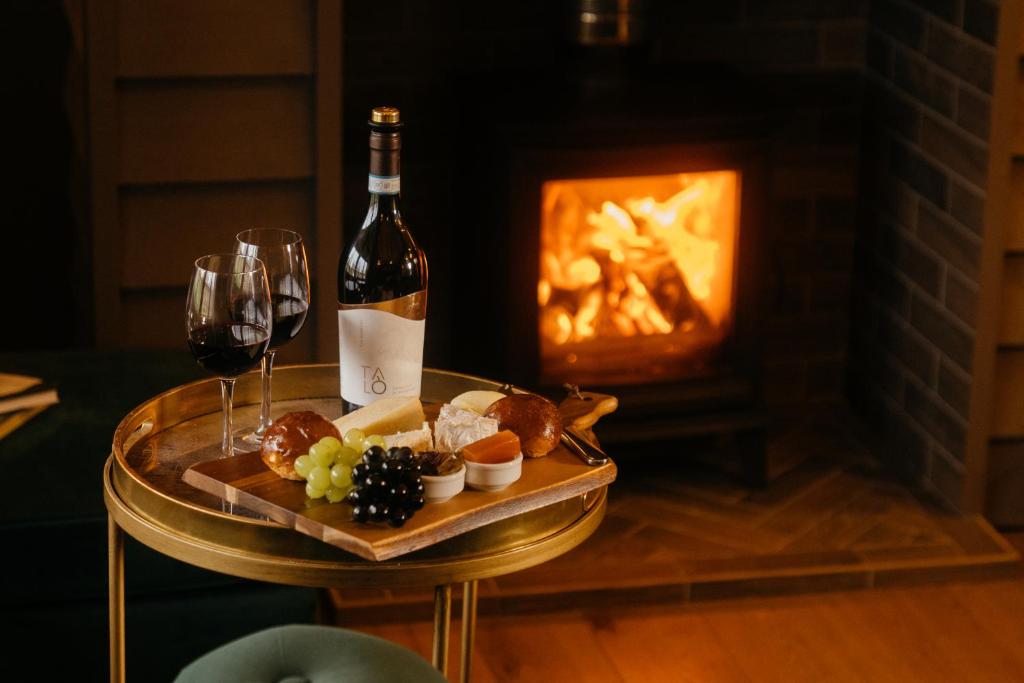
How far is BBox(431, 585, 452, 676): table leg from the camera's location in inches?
A: 71.4

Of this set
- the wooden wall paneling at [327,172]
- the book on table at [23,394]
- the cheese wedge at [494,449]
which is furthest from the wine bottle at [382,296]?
the wooden wall paneling at [327,172]

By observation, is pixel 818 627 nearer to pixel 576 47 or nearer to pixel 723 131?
pixel 723 131

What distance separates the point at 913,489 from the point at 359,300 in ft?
5.52

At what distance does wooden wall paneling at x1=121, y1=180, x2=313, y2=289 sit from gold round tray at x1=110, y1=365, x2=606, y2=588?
912 mm

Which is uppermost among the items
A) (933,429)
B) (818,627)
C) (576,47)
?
(576,47)

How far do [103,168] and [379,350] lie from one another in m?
1.02

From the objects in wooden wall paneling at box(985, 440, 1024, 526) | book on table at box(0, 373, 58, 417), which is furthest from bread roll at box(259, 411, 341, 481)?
wooden wall paneling at box(985, 440, 1024, 526)

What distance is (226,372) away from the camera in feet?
5.27

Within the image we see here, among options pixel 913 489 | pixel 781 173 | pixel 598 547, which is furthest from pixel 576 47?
pixel 913 489

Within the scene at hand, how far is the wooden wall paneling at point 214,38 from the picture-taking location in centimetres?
246

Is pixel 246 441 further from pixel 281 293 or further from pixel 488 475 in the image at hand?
pixel 488 475

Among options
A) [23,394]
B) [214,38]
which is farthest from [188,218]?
[23,394]

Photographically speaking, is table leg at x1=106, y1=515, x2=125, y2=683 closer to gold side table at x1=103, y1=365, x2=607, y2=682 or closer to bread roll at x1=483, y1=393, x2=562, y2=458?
gold side table at x1=103, y1=365, x2=607, y2=682

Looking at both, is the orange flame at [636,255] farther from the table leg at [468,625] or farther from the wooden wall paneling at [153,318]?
the table leg at [468,625]
